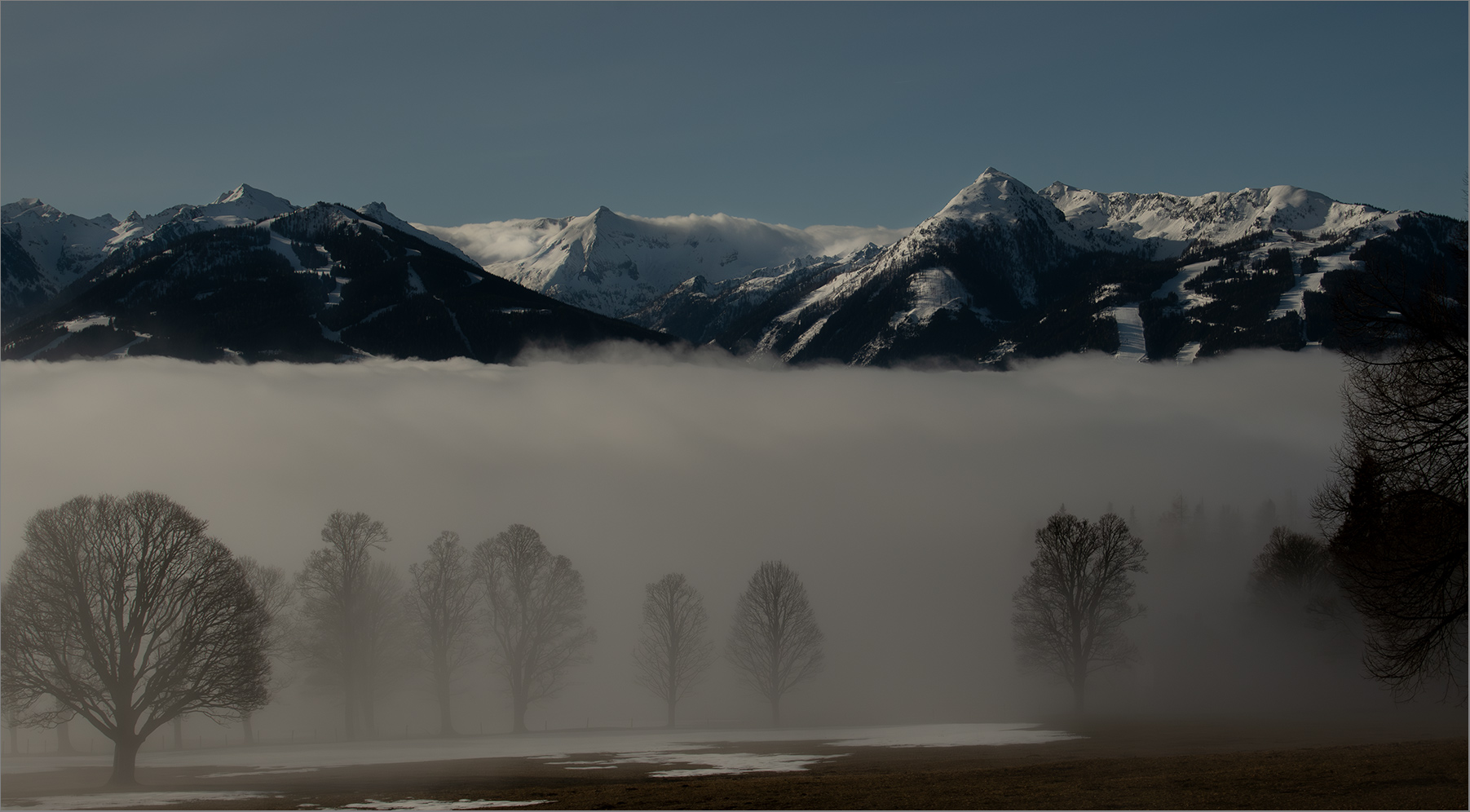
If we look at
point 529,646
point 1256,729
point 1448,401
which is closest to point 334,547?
→ point 529,646

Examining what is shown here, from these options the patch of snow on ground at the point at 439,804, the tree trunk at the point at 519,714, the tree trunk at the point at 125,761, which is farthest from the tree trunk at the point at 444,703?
the patch of snow on ground at the point at 439,804

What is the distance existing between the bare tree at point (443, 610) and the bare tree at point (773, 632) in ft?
79.2

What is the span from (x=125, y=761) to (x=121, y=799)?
24.2ft

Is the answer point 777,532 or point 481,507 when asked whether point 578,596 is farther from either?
point 481,507

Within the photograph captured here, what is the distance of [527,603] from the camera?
73.7 m

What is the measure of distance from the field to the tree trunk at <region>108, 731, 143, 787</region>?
764mm

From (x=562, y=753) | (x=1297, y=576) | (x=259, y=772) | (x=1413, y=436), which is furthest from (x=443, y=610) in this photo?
(x=1297, y=576)

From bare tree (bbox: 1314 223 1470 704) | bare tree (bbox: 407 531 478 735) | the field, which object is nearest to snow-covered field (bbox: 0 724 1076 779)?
the field

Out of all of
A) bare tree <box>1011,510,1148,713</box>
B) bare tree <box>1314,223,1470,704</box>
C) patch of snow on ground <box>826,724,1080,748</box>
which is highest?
bare tree <box>1314,223,1470,704</box>

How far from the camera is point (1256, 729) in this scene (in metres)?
53.4

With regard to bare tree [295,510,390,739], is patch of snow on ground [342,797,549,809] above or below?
below

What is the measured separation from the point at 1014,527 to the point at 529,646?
115969mm

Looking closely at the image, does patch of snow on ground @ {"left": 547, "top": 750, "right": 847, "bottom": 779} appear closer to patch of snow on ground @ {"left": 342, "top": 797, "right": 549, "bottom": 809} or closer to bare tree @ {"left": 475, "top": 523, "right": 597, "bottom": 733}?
patch of snow on ground @ {"left": 342, "top": 797, "right": 549, "bottom": 809}

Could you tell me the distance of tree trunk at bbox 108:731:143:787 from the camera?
40125 millimetres
